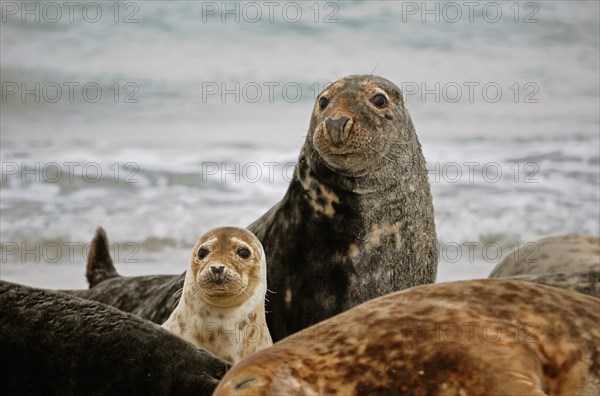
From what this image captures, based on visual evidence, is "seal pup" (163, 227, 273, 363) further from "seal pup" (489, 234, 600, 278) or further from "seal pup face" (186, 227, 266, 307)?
→ "seal pup" (489, 234, 600, 278)

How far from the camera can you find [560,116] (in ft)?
51.7

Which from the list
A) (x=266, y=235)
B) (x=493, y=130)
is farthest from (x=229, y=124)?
(x=266, y=235)

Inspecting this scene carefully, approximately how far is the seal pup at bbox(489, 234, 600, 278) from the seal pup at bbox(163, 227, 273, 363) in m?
1.99

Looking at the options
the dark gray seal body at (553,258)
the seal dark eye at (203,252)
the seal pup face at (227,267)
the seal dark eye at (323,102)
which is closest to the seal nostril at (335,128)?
the seal dark eye at (323,102)

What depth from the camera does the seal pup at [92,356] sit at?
324 centimetres

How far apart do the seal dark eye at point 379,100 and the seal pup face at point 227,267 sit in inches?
34.1

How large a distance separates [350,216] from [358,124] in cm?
43

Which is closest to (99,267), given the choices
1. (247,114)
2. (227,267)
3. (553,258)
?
(227,267)

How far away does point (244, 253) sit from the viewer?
15.8ft

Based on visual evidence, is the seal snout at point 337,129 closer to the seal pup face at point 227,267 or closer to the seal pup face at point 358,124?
the seal pup face at point 358,124

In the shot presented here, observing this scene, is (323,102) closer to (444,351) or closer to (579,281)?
(579,281)

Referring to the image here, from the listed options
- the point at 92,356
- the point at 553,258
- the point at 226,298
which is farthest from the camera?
the point at 553,258

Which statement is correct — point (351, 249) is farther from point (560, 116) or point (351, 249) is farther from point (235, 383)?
point (560, 116)

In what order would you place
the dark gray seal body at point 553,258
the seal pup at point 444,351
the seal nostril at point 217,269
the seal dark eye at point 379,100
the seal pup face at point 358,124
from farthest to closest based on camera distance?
the dark gray seal body at point 553,258 < the seal dark eye at point 379,100 < the seal pup face at point 358,124 < the seal nostril at point 217,269 < the seal pup at point 444,351
